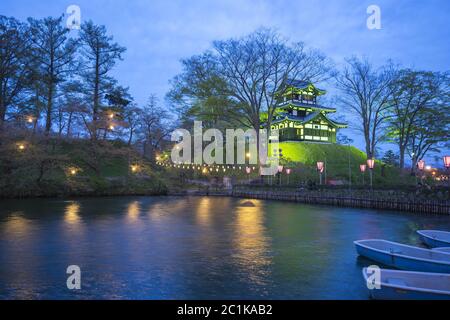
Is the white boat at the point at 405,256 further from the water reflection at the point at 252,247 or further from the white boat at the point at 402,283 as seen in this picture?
the water reflection at the point at 252,247

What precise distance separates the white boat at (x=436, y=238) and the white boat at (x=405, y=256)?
8.41 feet

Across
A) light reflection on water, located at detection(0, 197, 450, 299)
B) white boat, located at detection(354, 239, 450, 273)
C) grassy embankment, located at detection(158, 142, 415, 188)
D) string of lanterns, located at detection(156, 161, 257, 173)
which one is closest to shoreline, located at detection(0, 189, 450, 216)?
light reflection on water, located at detection(0, 197, 450, 299)

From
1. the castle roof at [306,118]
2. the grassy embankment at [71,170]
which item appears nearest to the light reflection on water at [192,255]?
the grassy embankment at [71,170]

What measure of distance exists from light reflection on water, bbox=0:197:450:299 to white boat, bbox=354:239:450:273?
56cm

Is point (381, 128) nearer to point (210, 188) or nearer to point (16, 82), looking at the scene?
point (210, 188)

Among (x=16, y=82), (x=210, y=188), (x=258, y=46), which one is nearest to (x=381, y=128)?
(x=258, y=46)

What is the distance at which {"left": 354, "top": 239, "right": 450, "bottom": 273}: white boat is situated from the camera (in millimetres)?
8766

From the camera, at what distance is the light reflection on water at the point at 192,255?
27.6ft

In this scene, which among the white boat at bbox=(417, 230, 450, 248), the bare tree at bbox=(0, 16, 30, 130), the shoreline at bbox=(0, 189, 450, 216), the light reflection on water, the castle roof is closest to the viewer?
the light reflection on water

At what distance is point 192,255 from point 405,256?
6.64 m

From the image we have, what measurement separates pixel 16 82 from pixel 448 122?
52984mm

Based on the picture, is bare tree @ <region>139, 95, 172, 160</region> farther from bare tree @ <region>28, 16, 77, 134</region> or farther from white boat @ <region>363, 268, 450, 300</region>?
white boat @ <region>363, 268, 450, 300</region>

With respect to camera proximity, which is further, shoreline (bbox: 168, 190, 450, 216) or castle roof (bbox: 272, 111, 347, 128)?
castle roof (bbox: 272, 111, 347, 128)

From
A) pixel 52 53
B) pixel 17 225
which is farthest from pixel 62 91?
pixel 17 225
